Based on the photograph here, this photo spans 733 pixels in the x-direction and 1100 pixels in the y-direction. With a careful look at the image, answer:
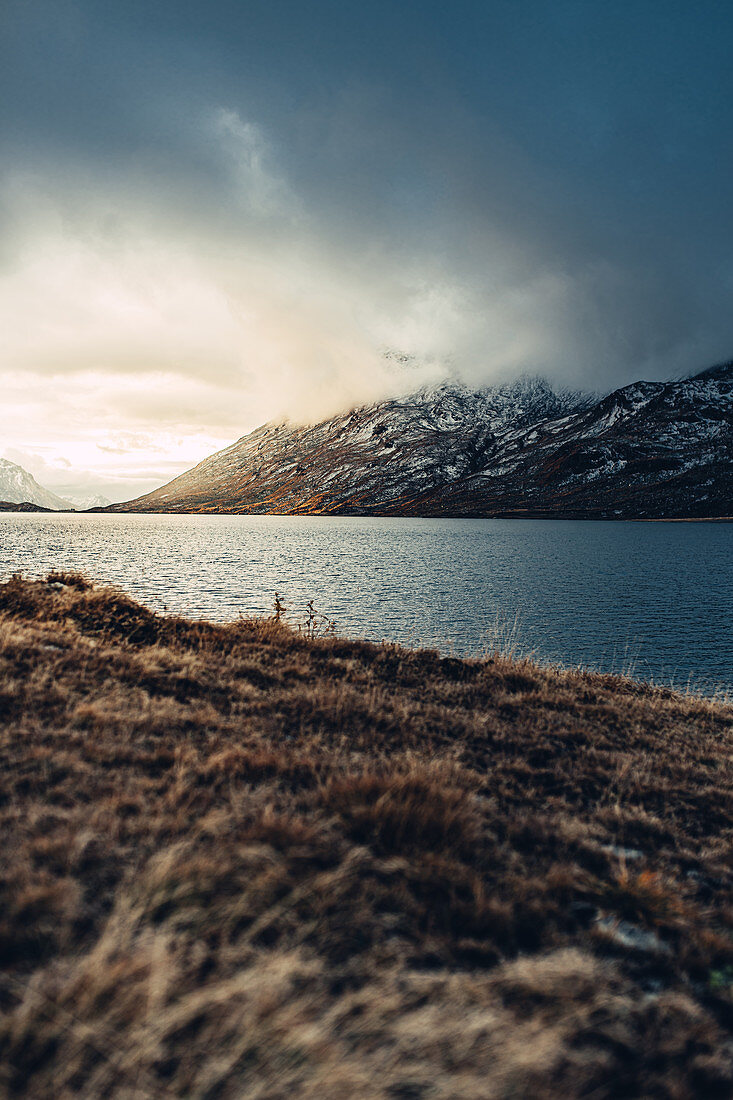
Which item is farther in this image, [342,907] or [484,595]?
[484,595]

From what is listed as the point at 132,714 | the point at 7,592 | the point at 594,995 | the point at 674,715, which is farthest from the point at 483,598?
the point at 594,995

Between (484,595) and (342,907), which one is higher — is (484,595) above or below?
below

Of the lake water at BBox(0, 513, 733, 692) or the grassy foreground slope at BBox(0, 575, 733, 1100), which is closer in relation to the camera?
the grassy foreground slope at BBox(0, 575, 733, 1100)

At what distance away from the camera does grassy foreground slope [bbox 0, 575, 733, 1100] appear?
2.94 metres

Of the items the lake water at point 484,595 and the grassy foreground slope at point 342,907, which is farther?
the lake water at point 484,595

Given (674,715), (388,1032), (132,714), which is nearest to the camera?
(388,1032)

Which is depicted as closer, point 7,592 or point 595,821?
point 595,821

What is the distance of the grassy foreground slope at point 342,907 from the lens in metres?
2.94

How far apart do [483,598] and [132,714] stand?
3251cm

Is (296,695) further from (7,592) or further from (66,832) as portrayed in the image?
(7,592)

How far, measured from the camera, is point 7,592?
1591cm

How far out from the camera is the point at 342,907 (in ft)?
13.7

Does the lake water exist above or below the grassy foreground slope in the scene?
below

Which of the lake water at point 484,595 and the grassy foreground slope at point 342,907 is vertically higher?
the grassy foreground slope at point 342,907
